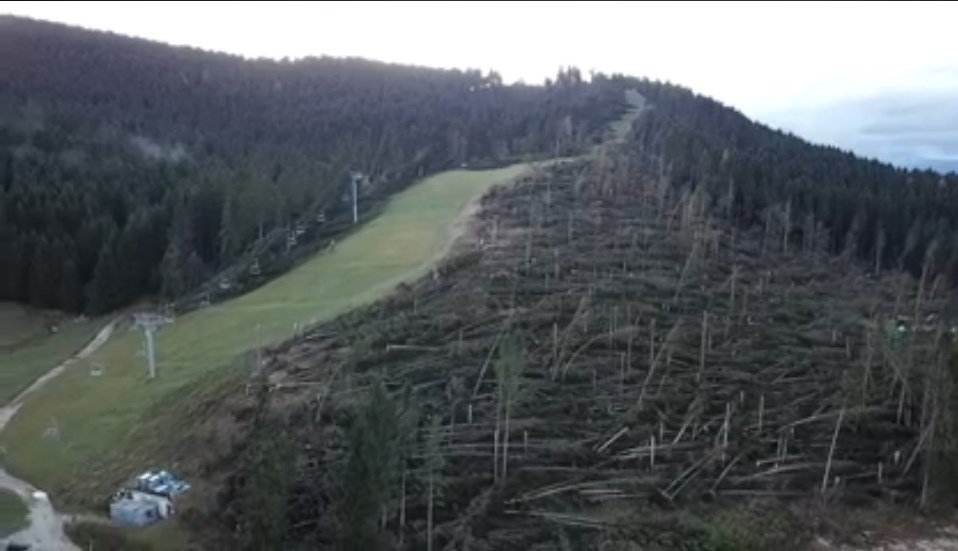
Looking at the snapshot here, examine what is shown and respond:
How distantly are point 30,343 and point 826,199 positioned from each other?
6571cm

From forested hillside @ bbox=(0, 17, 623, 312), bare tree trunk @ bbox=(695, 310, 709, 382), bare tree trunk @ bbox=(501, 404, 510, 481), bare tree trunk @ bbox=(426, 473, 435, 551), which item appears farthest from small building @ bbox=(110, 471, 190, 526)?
forested hillside @ bbox=(0, 17, 623, 312)

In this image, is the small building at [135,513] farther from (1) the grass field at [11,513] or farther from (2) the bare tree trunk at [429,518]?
(2) the bare tree trunk at [429,518]

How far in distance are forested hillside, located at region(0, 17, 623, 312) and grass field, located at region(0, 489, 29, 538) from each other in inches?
1503

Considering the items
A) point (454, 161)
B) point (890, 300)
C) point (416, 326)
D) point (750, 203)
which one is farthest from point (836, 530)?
point (454, 161)

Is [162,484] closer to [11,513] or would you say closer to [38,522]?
[38,522]

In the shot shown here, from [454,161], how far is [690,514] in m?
81.8

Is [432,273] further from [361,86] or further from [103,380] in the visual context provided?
[361,86]

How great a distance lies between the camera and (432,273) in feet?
191

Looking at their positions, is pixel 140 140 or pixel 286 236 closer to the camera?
→ pixel 286 236

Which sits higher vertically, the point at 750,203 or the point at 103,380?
the point at 750,203

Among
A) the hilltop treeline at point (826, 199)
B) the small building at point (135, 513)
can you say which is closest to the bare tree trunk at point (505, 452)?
the small building at point (135, 513)

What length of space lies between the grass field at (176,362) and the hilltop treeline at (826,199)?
24092 millimetres

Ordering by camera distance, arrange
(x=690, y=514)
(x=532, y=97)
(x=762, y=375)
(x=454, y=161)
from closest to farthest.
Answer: (x=690, y=514), (x=762, y=375), (x=454, y=161), (x=532, y=97)

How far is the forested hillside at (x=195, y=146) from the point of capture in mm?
83562
